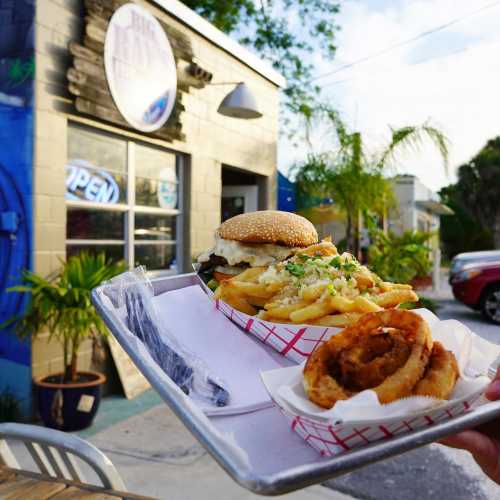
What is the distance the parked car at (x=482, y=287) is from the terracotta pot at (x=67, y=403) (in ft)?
27.3

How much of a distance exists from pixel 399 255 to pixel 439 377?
1187 cm

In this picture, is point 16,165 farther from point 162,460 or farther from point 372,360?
point 372,360

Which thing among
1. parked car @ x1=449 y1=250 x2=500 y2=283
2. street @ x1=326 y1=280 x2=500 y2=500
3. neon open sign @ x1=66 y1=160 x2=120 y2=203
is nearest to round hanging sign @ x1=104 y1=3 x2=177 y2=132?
neon open sign @ x1=66 y1=160 x2=120 y2=203

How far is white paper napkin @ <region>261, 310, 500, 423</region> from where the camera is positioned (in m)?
0.99

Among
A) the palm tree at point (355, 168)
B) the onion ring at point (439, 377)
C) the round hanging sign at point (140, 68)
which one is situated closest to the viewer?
the onion ring at point (439, 377)

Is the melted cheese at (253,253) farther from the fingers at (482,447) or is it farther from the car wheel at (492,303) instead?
the car wheel at (492,303)

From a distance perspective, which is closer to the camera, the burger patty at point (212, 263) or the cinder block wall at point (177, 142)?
the burger patty at point (212, 263)

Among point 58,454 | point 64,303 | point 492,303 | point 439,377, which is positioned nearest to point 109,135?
point 64,303

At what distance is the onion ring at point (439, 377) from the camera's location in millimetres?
1083

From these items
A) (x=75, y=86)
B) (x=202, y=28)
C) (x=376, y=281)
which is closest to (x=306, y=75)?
(x=202, y=28)

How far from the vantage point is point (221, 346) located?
157 centimetres

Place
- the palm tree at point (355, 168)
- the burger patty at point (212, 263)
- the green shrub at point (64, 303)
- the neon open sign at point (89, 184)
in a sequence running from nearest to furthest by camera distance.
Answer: the burger patty at point (212, 263) → the green shrub at point (64, 303) → the neon open sign at point (89, 184) → the palm tree at point (355, 168)

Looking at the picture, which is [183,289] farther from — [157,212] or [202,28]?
[202,28]

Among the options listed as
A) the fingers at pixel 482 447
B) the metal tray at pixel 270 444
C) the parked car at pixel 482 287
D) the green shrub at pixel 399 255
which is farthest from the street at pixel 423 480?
the parked car at pixel 482 287
